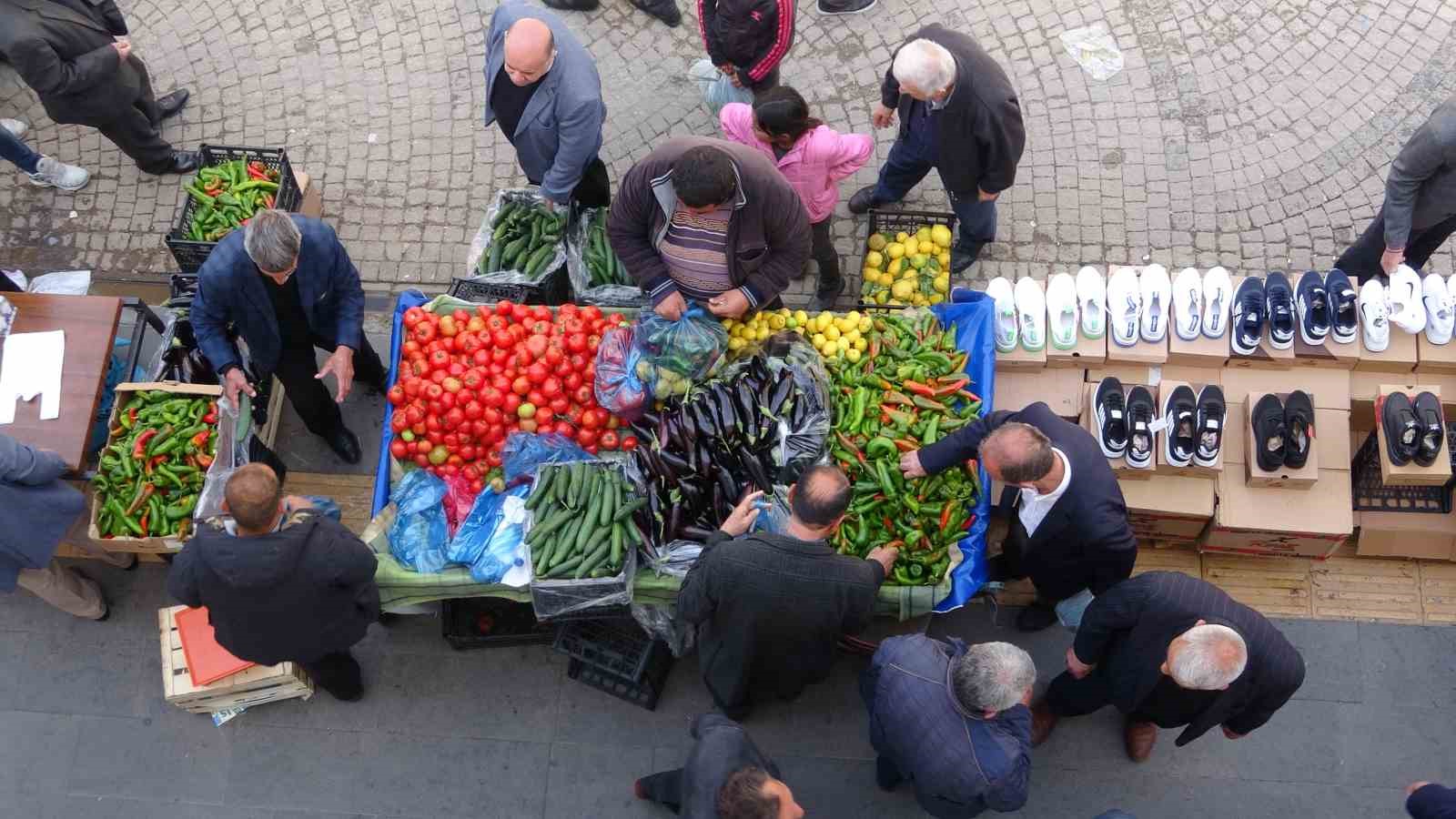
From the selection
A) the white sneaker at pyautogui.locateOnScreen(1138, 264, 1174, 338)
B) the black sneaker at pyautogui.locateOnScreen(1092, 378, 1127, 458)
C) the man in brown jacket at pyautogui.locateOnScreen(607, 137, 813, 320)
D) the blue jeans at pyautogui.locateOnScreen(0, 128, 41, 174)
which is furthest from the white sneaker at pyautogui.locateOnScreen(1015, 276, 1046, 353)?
the blue jeans at pyautogui.locateOnScreen(0, 128, 41, 174)

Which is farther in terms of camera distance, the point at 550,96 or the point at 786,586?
the point at 550,96

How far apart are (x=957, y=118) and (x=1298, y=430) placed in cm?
262

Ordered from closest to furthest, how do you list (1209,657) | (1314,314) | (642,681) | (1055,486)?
(1209,657) → (1055,486) → (642,681) → (1314,314)

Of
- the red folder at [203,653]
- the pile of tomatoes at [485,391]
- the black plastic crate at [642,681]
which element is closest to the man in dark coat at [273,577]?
the red folder at [203,653]

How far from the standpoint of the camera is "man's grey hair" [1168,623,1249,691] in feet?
13.4

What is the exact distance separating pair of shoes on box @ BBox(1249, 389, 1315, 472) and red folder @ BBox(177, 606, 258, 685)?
5735 mm

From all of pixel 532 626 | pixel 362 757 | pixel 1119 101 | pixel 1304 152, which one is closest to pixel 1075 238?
pixel 1119 101

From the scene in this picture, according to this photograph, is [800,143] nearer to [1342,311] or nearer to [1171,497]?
[1171,497]

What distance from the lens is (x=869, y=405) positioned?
541 cm

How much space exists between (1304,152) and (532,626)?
21.1 feet

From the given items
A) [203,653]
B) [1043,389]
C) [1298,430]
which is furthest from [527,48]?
[1298,430]

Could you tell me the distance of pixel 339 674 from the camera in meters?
5.46

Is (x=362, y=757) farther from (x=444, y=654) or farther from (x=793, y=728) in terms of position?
(x=793, y=728)

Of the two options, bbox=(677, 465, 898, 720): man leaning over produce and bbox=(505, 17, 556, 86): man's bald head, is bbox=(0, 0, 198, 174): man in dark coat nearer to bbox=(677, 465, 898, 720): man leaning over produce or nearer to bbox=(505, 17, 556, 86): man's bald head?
bbox=(505, 17, 556, 86): man's bald head
